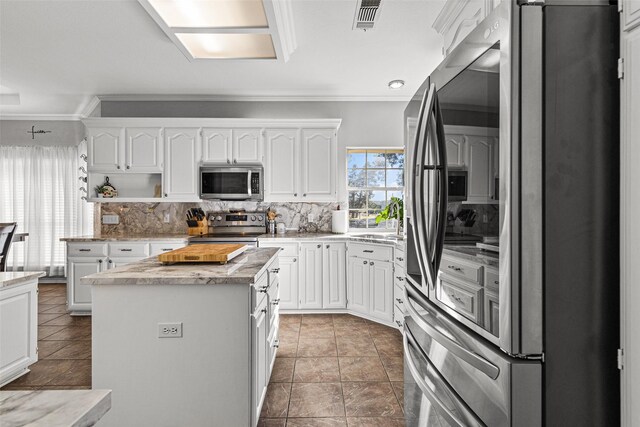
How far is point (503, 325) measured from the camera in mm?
Answer: 926

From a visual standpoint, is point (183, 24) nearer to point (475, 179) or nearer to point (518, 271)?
point (475, 179)

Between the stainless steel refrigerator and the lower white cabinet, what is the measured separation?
3.80 metres

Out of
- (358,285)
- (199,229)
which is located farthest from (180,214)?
(358,285)

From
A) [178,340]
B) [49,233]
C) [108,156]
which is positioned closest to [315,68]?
[108,156]

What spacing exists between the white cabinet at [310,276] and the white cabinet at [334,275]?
58mm

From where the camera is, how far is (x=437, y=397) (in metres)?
1.24

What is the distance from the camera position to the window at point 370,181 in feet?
15.8

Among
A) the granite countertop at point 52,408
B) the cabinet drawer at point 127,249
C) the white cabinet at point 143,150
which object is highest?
the white cabinet at point 143,150

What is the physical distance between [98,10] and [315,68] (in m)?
1.98

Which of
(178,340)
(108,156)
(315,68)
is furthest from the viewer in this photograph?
(108,156)

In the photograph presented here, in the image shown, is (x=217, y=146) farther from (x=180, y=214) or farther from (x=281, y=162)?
(x=180, y=214)

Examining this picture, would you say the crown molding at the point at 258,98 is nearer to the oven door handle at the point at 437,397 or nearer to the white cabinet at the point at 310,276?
the white cabinet at the point at 310,276

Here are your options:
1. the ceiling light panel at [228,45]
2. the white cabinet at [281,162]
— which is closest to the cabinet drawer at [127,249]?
the white cabinet at [281,162]

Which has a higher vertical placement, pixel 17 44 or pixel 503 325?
pixel 17 44
